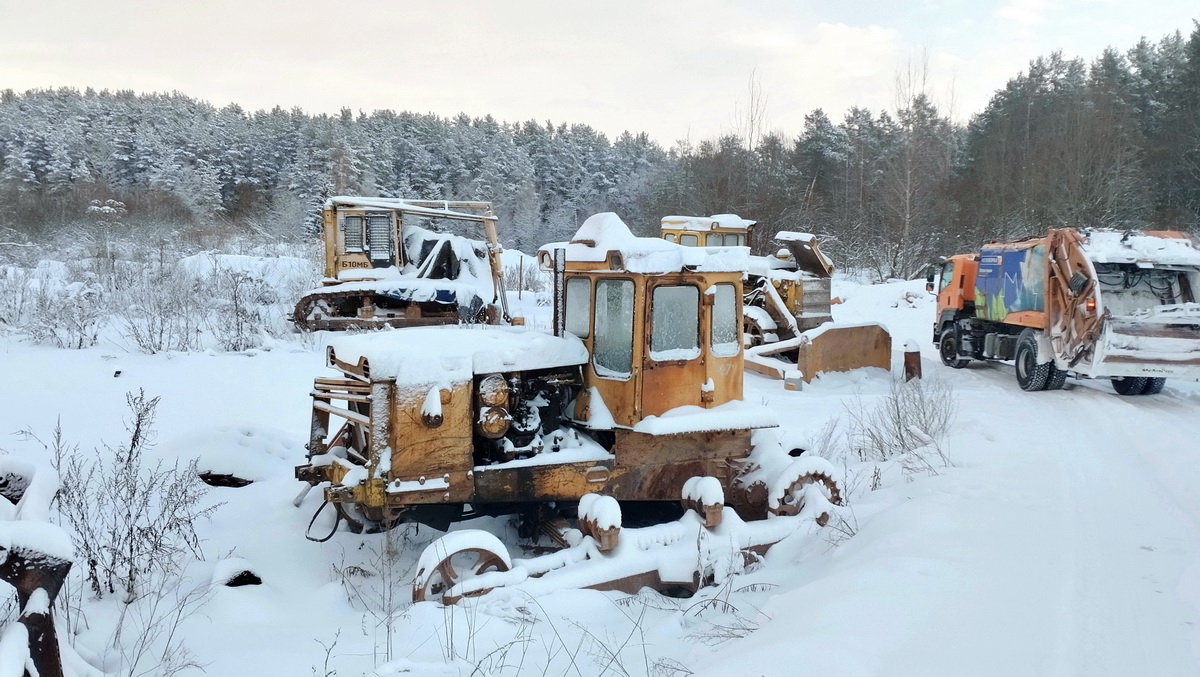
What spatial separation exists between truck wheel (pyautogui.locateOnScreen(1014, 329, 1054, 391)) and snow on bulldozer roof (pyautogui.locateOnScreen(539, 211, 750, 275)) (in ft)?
22.6

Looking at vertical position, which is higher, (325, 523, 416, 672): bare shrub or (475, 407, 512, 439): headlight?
(475, 407, 512, 439): headlight

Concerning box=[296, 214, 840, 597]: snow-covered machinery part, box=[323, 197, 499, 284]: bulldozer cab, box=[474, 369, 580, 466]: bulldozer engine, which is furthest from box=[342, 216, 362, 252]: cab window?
box=[474, 369, 580, 466]: bulldozer engine

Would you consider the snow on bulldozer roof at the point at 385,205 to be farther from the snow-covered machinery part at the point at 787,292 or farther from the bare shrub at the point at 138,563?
the bare shrub at the point at 138,563

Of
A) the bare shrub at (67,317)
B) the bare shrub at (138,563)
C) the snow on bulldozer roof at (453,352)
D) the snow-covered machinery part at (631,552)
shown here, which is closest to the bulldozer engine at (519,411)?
the snow on bulldozer roof at (453,352)

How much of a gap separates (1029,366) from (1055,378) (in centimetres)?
40

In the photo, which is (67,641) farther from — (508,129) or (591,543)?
(508,129)

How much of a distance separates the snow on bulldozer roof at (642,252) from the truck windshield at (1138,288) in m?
7.12

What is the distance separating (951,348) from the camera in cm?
1286

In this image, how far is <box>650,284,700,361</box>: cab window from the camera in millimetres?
4969

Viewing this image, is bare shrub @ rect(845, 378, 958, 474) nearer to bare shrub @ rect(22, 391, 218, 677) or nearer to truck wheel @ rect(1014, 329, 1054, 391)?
truck wheel @ rect(1014, 329, 1054, 391)

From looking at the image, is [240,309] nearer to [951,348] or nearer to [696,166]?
[951,348]

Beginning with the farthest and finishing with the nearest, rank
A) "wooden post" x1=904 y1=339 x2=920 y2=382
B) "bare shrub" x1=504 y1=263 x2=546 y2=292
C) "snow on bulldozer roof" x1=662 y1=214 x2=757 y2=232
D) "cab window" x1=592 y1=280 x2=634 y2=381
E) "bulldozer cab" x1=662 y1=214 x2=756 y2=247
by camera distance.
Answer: "bare shrub" x1=504 y1=263 x2=546 y2=292 < "snow on bulldozer roof" x1=662 y1=214 x2=757 y2=232 < "bulldozer cab" x1=662 y1=214 x2=756 y2=247 < "wooden post" x1=904 y1=339 x2=920 y2=382 < "cab window" x1=592 y1=280 x2=634 y2=381

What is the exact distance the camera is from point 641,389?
4.93 metres

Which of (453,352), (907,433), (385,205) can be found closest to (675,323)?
(453,352)
